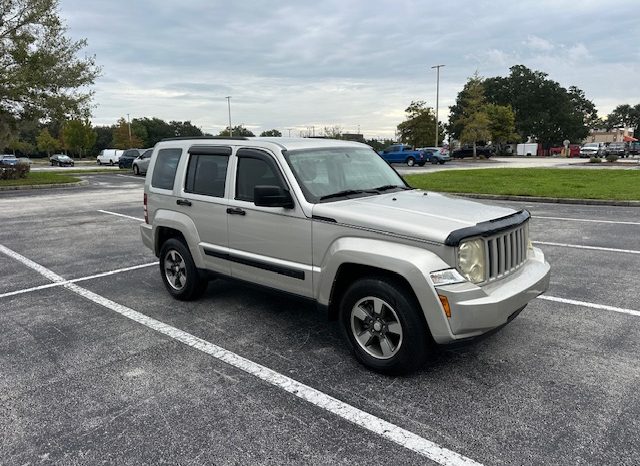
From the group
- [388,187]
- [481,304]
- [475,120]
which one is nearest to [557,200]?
[388,187]

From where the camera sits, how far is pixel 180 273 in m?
5.59

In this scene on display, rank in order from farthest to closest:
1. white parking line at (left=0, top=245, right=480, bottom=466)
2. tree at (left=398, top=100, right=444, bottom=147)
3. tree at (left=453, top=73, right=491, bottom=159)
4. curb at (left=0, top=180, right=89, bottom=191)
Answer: tree at (left=398, top=100, right=444, bottom=147), tree at (left=453, top=73, right=491, bottom=159), curb at (left=0, top=180, right=89, bottom=191), white parking line at (left=0, top=245, right=480, bottom=466)

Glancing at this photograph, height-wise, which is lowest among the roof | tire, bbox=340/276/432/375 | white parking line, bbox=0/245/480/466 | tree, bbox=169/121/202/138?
white parking line, bbox=0/245/480/466

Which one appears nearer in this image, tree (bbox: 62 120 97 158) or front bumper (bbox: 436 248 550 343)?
front bumper (bbox: 436 248 550 343)

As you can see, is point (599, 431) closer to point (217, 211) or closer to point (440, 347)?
point (440, 347)

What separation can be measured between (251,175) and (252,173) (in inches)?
0.9

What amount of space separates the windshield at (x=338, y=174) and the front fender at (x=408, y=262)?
644 millimetres

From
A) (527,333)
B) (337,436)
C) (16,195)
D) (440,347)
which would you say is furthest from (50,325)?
(16,195)

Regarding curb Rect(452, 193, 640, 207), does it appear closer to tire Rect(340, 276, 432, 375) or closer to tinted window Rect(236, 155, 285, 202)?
tinted window Rect(236, 155, 285, 202)

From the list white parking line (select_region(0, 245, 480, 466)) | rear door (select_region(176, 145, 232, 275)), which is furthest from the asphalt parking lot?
rear door (select_region(176, 145, 232, 275))

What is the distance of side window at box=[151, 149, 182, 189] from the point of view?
5.58 m

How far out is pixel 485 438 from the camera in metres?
2.89

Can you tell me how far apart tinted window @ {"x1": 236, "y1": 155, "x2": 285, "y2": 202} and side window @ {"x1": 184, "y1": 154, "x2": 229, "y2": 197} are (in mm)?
237

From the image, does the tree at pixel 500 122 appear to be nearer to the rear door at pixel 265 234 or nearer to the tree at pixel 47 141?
the rear door at pixel 265 234
